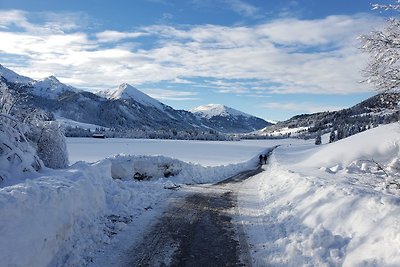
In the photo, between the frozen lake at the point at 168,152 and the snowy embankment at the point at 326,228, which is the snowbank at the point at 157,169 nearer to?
the snowy embankment at the point at 326,228

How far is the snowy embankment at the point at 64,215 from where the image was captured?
24.2 feet

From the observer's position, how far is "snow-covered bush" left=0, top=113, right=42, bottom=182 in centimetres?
1141

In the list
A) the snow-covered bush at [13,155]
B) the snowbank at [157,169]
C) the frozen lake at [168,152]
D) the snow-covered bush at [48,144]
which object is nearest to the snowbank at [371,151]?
the snowbank at [157,169]

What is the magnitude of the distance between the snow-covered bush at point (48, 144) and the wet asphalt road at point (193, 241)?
7440 millimetres

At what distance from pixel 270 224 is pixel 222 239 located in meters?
2.46

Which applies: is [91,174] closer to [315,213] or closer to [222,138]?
[315,213]

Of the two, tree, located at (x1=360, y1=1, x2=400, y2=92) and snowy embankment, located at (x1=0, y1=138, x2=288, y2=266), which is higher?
tree, located at (x1=360, y1=1, x2=400, y2=92)

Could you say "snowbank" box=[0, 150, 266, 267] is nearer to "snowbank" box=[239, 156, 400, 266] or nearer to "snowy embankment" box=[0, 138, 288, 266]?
"snowy embankment" box=[0, 138, 288, 266]

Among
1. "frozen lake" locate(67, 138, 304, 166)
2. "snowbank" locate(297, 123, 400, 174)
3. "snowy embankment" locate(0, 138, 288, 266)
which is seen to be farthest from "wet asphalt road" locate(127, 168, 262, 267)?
"frozen lake" locate(67, 138, 304, 166)

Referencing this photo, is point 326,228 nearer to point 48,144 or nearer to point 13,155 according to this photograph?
point 13,155

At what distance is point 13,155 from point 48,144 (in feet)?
26.2

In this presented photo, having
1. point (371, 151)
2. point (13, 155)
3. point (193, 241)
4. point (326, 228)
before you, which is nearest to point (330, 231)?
point (326, 228)

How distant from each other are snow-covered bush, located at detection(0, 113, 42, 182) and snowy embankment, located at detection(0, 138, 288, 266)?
1.64ft

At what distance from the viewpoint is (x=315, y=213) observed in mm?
11906
